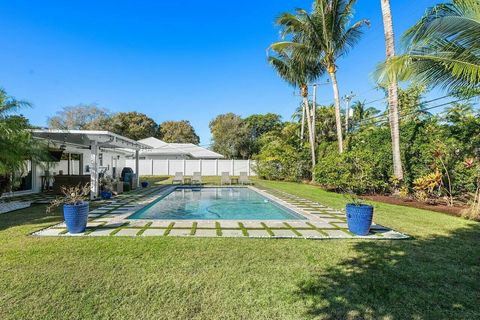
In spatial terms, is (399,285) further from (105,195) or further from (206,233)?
(105,195)

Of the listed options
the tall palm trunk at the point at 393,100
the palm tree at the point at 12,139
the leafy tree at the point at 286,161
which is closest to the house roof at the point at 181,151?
the leafy tree at the point at 286,161

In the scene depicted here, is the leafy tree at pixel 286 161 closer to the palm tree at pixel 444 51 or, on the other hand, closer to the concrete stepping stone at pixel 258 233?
the palm tree at pixel 444 51

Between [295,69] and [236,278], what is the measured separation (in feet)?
53.6

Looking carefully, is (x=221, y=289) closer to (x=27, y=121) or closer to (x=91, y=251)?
(x=91, y=251)

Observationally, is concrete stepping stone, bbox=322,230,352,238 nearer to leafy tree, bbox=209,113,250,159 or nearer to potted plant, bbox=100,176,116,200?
potted plant, bbox=100,176,116,200

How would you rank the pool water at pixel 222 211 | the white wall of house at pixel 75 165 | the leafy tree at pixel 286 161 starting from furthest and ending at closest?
the leafy tree at pixel 286 161 → the white wall of house at pixel 75 165 → the pool water at pixel 222 211

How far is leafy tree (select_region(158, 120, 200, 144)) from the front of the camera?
48438 mm

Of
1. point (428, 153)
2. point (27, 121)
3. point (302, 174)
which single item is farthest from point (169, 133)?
point (428, 153)

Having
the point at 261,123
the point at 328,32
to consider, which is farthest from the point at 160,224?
the point at 261,123

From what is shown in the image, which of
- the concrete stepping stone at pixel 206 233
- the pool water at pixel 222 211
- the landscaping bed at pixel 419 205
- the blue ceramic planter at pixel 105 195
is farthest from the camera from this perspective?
the blue ceramic planter at pixel 105 195

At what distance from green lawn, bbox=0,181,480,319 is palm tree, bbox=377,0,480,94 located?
3128mm

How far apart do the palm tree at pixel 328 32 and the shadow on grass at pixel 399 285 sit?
9954 mm

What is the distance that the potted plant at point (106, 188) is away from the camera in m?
10.4

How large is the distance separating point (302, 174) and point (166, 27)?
44.3 ft
